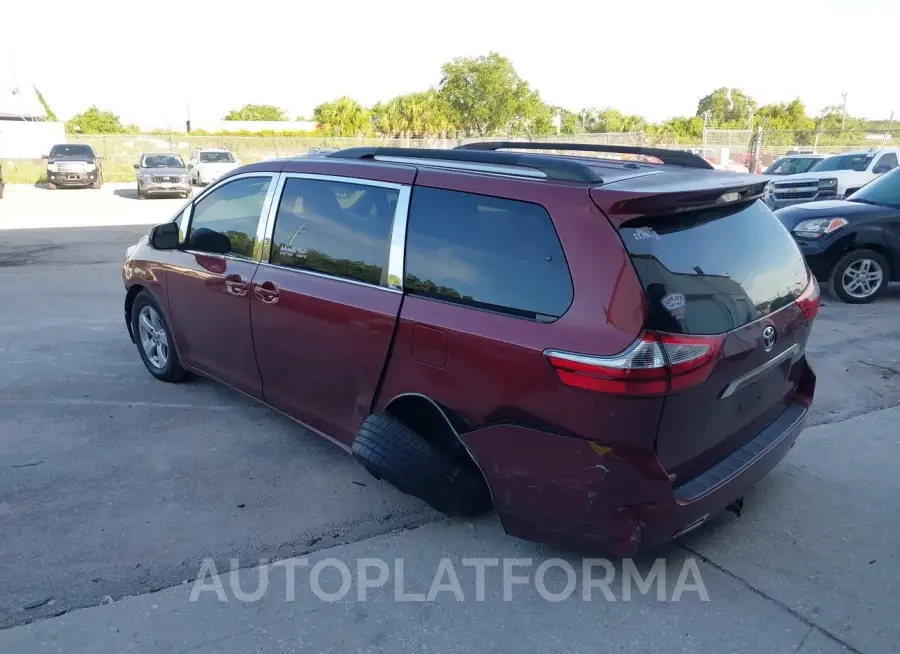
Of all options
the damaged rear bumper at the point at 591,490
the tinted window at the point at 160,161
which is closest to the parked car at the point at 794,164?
the damaged rear bumper at the point at 591,490

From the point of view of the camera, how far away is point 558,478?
2832mm

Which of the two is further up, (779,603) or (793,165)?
(793,165)

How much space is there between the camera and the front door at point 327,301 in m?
3.48

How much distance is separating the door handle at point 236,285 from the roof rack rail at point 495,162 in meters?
0.93

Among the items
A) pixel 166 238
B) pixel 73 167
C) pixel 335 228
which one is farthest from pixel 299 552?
pixel 73 167

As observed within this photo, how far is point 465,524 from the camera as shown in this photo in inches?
139

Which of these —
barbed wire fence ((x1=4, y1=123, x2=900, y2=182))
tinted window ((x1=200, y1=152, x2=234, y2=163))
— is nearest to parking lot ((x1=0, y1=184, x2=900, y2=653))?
tinted window ((x1=200, y1=152, x2=234, y2=163))

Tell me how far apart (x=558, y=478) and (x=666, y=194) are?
3.91 ft

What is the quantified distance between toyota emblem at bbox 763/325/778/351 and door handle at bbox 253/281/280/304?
2480 millimetres

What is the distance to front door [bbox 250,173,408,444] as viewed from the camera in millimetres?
3482

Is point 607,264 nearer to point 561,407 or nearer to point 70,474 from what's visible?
point 561,407

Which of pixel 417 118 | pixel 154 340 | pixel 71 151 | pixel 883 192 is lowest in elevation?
pixel 154 340

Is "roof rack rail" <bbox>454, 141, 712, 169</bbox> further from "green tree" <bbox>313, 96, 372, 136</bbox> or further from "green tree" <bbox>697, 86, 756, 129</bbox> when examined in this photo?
"green tree" <bbox>697, 86, 756, 129</bbox>

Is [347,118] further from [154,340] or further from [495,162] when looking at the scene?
[495,162]
